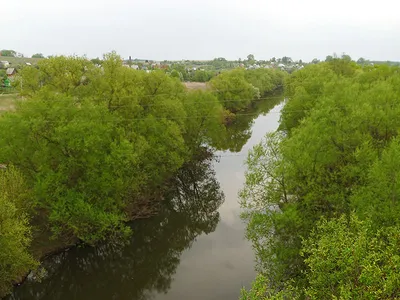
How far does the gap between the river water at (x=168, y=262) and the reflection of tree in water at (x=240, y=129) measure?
1406 cm

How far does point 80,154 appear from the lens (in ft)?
80.8

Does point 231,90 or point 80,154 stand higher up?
point 231,90

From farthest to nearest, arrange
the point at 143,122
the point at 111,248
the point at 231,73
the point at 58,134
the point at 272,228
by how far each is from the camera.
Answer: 1. the point at 231,73
2. the point at 143,122
3. the point at 111,248
4. the point at 58,134
5. the point at 272,228

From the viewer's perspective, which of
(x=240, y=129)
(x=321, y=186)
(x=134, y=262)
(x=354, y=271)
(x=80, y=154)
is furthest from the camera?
(x=240, y=129)

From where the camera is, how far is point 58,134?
23.6 meters

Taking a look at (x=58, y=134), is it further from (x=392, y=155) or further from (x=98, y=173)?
(x=392, y=155)

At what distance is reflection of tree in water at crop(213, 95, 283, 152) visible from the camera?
5575cm

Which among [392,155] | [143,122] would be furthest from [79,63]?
[392,155]

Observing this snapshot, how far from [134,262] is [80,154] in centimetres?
911

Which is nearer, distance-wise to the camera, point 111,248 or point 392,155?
point 392,155

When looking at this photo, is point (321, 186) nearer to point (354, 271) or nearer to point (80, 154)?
point (354, 271)

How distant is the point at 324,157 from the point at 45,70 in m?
27.8

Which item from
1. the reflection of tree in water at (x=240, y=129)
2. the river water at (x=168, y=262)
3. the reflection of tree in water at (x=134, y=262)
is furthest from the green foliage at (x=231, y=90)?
the reflection of tree in water at (x=134, y=262)

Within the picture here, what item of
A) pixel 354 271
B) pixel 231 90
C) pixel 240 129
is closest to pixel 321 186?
pixel 354 271
